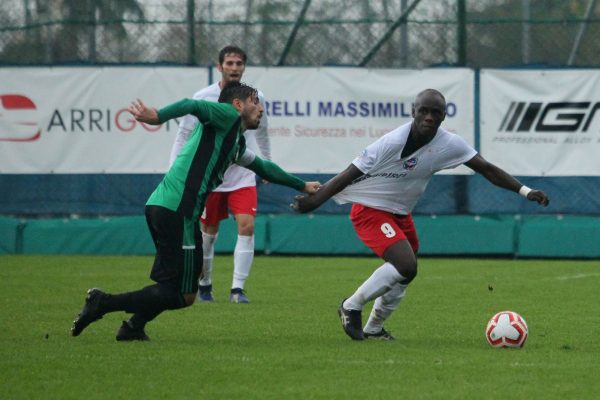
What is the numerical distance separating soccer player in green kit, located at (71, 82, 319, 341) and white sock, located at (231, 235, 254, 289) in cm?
324

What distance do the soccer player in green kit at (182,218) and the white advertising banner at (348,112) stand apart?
9.37 metres

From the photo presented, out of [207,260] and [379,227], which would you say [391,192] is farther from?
[207,260]

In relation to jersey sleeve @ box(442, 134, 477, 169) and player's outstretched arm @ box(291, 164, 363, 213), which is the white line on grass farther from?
player's outstretched arm @ box(291, 164, 363, 213)

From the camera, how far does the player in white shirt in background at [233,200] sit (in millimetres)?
11992

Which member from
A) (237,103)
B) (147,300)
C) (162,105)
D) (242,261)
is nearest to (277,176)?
(237,103)

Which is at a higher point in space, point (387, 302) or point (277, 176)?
point (277, 176)

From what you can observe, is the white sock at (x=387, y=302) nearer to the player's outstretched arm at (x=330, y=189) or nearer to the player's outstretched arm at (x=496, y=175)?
the player's outstretched arm at (x=330, y=189)

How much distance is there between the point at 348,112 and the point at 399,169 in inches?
355

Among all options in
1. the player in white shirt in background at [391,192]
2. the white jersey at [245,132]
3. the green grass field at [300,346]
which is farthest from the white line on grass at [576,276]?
the player in white shirt in background at [391,192]

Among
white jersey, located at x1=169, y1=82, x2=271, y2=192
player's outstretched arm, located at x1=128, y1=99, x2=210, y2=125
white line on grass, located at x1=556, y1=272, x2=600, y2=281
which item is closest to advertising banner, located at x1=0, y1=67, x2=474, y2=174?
white line on grass, located at x1=556, y1=272, x2=600, y2=281

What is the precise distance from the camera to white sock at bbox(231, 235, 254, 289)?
1214cm

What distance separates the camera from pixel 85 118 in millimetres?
18609

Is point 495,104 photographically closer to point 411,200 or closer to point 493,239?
point 493,239

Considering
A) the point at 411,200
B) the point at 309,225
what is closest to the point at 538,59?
the point at 309,225
